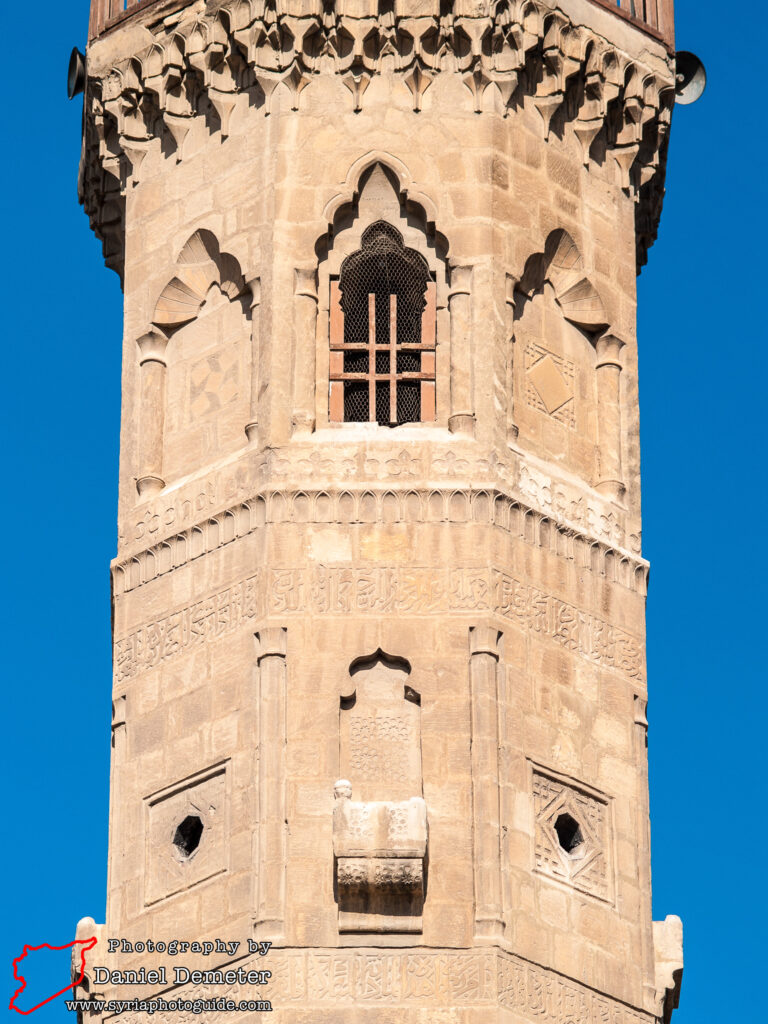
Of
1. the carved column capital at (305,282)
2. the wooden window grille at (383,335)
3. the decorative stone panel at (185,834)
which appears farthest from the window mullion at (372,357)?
the decorative stone panel at (185,834)

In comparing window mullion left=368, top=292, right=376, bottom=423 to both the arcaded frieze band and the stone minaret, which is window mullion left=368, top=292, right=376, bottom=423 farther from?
the arcaded frieze band

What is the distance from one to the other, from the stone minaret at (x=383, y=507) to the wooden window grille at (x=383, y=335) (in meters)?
0.03

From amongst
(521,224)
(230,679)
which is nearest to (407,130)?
(521,224)

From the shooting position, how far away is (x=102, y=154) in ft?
107

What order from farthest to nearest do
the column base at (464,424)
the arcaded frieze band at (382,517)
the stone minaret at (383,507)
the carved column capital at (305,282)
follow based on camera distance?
the carved column capital at (305,282) < the column base at (464,424) < the arcaded frieze band at (382,517) < the stone minaret at (383,507)

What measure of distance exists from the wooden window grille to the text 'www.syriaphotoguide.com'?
5229 mm

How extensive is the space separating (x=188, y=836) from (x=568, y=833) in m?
3.11

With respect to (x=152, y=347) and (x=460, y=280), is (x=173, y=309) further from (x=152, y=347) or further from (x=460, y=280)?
(x=460, y=280)

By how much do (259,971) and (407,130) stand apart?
783 cm

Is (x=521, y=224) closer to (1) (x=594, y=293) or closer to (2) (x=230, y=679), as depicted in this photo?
(1) (x=594, y=293)

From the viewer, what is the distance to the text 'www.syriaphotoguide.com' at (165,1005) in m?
27.5

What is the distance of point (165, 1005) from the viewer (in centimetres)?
2811

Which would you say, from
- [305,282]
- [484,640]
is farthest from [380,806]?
[305,282]

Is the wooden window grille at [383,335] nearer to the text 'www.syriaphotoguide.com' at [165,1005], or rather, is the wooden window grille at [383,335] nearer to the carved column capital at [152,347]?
the carved column capital at [152,347]
